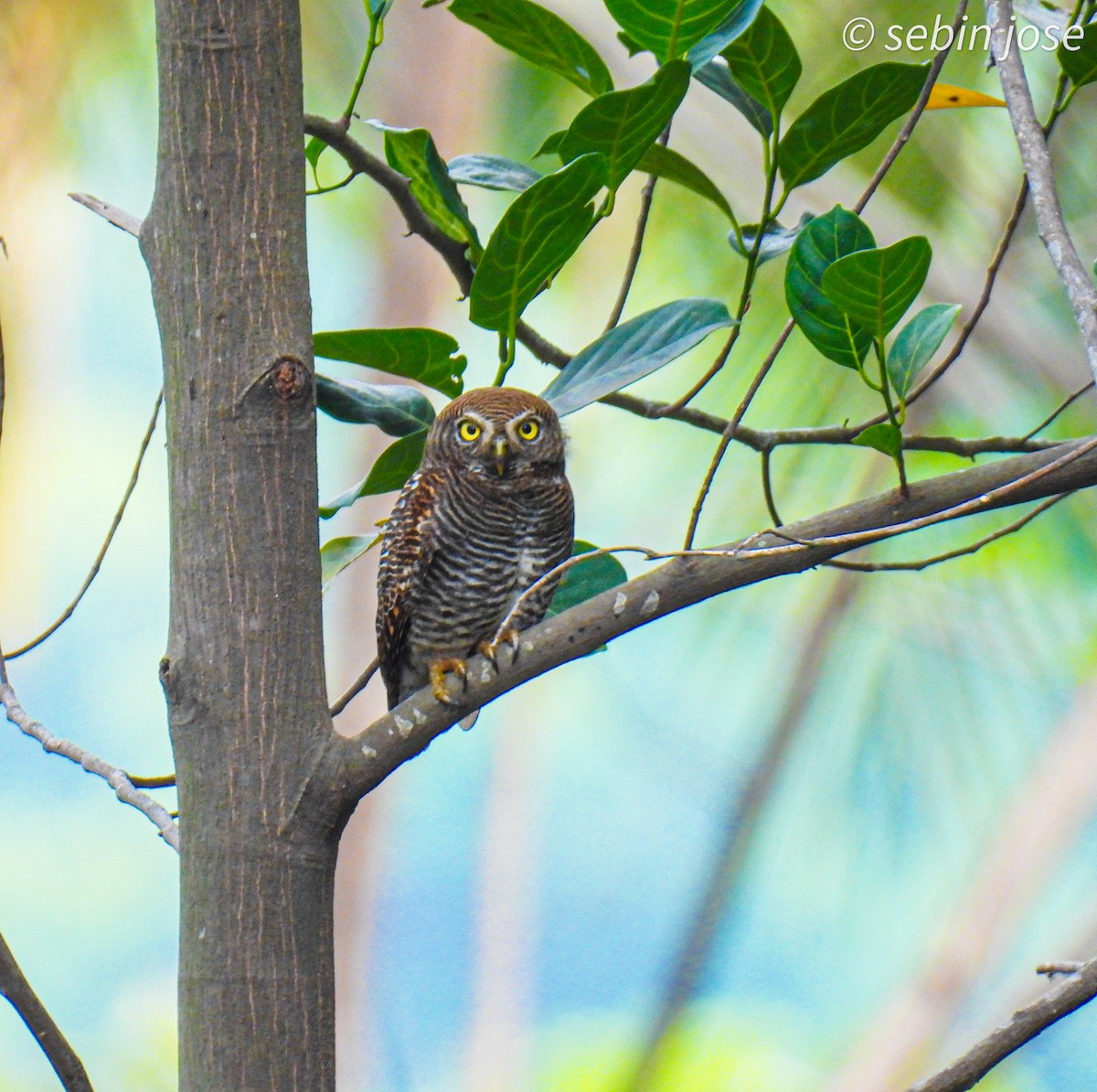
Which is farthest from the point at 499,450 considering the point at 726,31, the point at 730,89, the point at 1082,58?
the point at 1082,58

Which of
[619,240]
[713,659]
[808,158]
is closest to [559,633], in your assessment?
[808,158]

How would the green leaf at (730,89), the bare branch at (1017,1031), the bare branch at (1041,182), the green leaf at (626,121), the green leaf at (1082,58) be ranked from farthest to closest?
1. the green leaf at (730,89)
2. the green leaf at (1082,58)
3. the green leaf at (626,121)
4. the bare branch at (1017,1031)
5. the bare branch at (1041,182)

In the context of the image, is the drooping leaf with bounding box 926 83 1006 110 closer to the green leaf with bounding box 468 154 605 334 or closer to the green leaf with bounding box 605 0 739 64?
the green leaf with bounding box 605 0 739 64

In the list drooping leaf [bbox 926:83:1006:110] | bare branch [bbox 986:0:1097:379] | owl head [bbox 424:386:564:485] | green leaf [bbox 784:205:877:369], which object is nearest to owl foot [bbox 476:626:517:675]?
owl head [bbox 424:386:564:485]

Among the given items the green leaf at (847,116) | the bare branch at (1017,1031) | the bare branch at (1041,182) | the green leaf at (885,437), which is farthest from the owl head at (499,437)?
the bare branch at (1017,1031)

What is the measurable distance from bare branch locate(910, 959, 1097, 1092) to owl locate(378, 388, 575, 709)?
79 cm

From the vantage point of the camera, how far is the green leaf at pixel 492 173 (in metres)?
1.22

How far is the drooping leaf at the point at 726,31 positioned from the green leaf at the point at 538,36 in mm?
143

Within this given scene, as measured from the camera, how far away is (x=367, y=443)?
7.22 ft

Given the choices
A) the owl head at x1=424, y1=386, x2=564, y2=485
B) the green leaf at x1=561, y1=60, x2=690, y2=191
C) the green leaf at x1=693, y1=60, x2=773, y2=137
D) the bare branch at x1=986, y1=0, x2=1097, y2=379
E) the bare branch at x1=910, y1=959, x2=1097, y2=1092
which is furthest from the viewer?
the owl head at x1=424, y1=386, x2=564, y2=485

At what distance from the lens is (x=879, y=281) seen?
2.86 ft

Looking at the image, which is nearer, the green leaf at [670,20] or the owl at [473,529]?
the green leaf at [670,20]

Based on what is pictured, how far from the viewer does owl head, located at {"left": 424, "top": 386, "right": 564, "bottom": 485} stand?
151cm

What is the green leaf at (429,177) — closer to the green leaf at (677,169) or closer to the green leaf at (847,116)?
the green leaf at (677,169)
